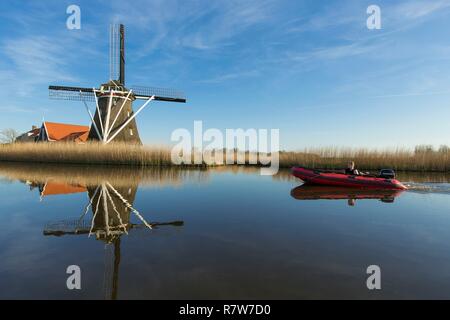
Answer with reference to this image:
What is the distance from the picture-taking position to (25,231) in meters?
4.96

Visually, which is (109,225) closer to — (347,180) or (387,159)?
(347,180)

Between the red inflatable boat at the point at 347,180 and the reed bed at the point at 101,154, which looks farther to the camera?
the reed bed at the point at 101,154

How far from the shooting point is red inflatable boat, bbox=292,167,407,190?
1109 cm

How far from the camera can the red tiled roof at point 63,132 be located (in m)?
33.8

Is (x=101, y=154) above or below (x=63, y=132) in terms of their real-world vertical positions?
below

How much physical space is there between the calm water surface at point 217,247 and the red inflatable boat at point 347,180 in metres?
2.83

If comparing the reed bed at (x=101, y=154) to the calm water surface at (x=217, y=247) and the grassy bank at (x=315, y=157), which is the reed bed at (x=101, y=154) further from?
the calm water surface at (x=217, y=247)

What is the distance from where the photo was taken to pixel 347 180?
37.5ft

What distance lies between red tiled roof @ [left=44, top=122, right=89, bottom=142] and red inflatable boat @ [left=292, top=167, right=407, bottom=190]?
29268 millimetres

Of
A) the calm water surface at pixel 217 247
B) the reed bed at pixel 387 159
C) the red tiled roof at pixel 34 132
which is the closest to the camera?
the calm water surface at pixel 217 247

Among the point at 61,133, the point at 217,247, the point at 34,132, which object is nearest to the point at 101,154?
the point at 217,247

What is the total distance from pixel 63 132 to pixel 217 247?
123 ft

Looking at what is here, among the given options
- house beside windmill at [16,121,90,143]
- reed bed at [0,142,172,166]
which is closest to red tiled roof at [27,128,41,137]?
house beside windmill at [16,121,90,143]

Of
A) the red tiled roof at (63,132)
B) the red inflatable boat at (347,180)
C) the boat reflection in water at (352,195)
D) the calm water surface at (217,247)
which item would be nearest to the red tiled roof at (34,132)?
the red tiled roof at (63,132)
